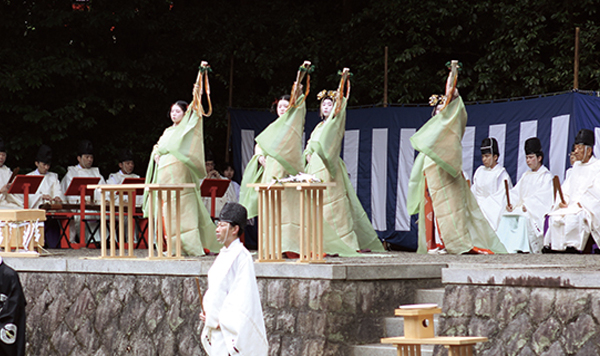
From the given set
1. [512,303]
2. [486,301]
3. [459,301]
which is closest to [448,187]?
[459,301]

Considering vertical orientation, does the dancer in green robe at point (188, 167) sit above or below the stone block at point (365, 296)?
above

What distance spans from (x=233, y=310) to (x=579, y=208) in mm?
6817

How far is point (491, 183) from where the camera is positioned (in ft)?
39.4

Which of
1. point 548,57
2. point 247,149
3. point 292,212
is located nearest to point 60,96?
point 247,149

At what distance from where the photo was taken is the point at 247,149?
555 inches

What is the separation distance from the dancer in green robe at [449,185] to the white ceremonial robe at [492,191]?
149 cm

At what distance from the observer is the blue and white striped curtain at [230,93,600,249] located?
11.3 meters

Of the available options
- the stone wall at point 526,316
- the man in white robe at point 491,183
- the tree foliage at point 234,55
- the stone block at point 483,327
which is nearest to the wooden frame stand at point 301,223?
the stone wall at point 526,316

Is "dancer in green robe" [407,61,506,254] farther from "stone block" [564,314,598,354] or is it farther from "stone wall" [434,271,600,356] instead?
"stone block" [564,314,598,354]

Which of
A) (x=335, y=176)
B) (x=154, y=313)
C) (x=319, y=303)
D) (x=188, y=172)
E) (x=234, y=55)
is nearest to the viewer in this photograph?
(x=319, y=303)

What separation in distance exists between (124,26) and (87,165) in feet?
8.54

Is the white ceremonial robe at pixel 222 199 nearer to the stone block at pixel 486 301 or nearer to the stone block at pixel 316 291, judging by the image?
the stone block at pixel 316 291

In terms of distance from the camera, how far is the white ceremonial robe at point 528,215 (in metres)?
11.4

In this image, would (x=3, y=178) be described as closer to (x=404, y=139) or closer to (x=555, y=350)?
(x=404, y=139)
